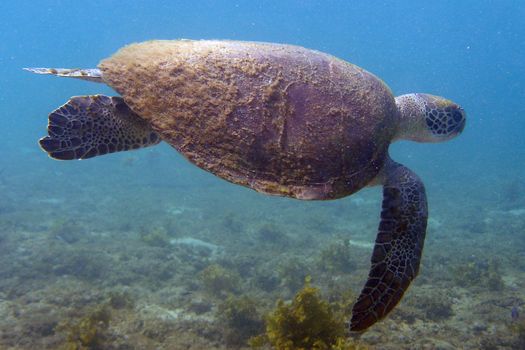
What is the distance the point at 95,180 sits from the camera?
2236cm

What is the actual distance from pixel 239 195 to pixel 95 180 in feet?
34.6

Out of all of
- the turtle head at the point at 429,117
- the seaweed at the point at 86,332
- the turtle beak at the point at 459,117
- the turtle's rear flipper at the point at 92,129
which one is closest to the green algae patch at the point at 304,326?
the seaweed at the point at 86,332

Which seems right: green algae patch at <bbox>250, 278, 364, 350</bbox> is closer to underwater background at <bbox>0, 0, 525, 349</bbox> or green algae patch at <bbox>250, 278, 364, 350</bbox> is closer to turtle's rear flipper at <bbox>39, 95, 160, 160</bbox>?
underwater background at <bbox>0, 0, 525, 349</bbox>

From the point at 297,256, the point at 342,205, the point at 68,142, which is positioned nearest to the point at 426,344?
the point at 68,142

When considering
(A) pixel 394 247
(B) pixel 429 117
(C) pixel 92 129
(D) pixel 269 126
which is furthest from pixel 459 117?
(C) pixel 92 129

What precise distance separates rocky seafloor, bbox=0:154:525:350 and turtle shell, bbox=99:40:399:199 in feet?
8.99

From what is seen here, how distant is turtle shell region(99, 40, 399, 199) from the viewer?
10.6 feet

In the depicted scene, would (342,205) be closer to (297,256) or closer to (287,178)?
(297,256)

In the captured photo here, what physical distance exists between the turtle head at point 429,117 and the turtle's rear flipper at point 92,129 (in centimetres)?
350

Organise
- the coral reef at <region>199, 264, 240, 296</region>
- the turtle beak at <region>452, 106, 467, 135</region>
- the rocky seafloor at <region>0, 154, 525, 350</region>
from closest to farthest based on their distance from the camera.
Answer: the turtle beak at <region>452, 106, 467, 135</region>, the rocky seafloor at <region>0, 154, 525, 350</region>, the coral reef at <region>199, 264, 240, 296</region>

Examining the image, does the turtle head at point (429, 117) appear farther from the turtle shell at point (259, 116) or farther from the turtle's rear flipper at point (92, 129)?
the turtle's rear flipper at point (92, 129)

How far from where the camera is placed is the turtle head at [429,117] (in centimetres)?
468

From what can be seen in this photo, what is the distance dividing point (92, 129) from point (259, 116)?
2.01 m

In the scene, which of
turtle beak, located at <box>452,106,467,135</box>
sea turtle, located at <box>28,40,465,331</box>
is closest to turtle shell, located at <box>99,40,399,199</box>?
sea turtle, located at <box>28,40,465,331</box>
